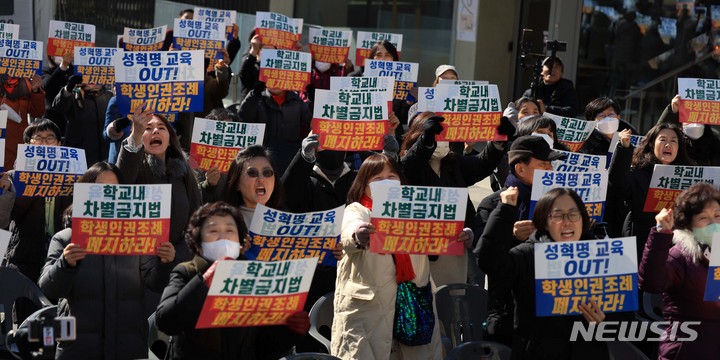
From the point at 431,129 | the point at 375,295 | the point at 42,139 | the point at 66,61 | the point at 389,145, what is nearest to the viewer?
the point at 375,295

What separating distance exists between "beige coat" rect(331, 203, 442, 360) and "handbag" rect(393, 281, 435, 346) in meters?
0.05

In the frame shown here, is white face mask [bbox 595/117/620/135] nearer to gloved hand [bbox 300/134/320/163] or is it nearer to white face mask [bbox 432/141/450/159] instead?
white face mask [bbox 432/141/450/159]

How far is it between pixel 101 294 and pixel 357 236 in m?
1.28

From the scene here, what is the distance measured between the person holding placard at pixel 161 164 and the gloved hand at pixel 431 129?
4.87ft

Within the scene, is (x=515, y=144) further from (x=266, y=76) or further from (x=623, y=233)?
(x=266, y=76)

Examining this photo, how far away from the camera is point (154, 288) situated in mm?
5504

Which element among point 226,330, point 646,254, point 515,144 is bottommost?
point 226,330

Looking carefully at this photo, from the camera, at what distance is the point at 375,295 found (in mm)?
5801

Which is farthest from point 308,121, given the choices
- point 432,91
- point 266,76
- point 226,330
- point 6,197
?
point 226,330

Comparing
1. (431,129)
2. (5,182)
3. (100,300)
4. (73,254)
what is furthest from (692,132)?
(73,254)

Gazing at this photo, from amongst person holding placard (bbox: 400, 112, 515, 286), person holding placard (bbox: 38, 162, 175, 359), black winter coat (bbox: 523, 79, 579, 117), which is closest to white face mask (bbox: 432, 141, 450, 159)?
person holding placard (bbox: 400, 112, 515, 286)

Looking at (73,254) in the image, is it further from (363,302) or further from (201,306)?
(363,302)

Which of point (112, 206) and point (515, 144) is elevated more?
point (515, 144)

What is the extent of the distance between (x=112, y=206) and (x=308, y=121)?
456cm
